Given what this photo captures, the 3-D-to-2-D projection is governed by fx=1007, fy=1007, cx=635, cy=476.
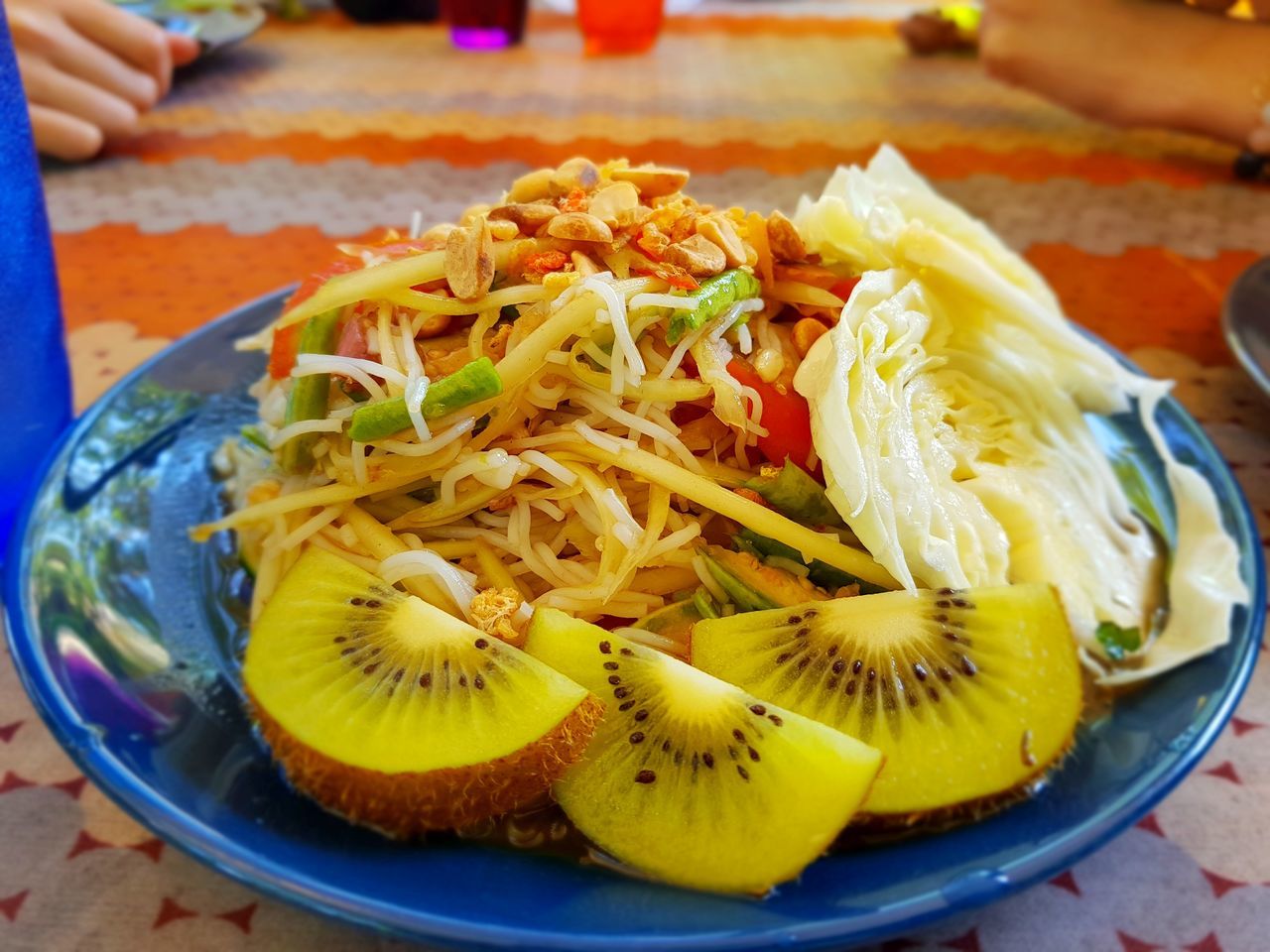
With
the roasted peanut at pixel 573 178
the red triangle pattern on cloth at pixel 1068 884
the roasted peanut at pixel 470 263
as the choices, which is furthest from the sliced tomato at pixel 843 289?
the red triangle pattern on cloth at pixel 1068 884

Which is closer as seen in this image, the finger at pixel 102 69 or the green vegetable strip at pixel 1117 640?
the green vegetable strip at pixel 1117 640

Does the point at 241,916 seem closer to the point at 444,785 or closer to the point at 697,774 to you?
the point at 444,785

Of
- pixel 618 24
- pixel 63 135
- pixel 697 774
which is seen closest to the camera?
pixel 697 774

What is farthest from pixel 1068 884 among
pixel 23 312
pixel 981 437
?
pixel 23 312

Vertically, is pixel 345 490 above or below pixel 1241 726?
above

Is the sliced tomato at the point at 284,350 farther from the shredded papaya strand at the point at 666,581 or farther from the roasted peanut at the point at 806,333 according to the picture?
the roasted peanut at the point at 806,333

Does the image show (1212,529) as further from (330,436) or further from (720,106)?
(720,106)

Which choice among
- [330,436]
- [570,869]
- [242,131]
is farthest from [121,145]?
[570,869]
